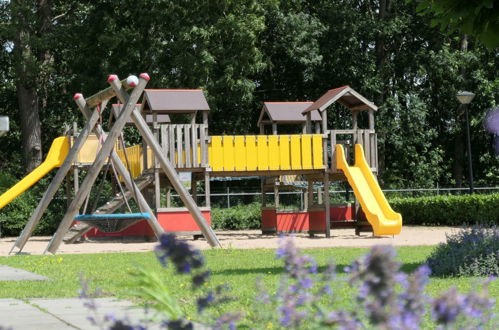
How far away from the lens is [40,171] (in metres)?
23.3

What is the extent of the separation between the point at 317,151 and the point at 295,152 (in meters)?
0.62

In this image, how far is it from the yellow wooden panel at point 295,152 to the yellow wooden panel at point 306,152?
96 millimetres

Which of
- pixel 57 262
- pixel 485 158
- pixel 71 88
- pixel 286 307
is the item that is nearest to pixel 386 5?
pixel 485 158

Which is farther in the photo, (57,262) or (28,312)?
(57,262)

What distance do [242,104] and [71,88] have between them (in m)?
6.91

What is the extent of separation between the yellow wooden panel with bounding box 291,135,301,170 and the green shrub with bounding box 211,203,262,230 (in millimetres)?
7264

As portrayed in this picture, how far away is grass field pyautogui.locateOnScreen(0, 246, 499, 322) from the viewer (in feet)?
30.8

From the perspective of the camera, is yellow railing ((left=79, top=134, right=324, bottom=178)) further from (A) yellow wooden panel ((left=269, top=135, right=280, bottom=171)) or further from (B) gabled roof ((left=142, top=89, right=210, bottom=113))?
(B) gabled roof ((left=142, top=89, right=210, bottom=113))

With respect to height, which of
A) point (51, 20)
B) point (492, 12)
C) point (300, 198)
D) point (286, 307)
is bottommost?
point (300, 198)

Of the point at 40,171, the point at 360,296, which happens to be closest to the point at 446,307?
the point at 360,296

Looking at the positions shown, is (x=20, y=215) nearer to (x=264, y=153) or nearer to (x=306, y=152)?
(x=264, y=153)

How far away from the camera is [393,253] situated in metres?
2.68

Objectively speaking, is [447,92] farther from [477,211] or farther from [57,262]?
[57,262]

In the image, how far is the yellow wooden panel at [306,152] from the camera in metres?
24.9
